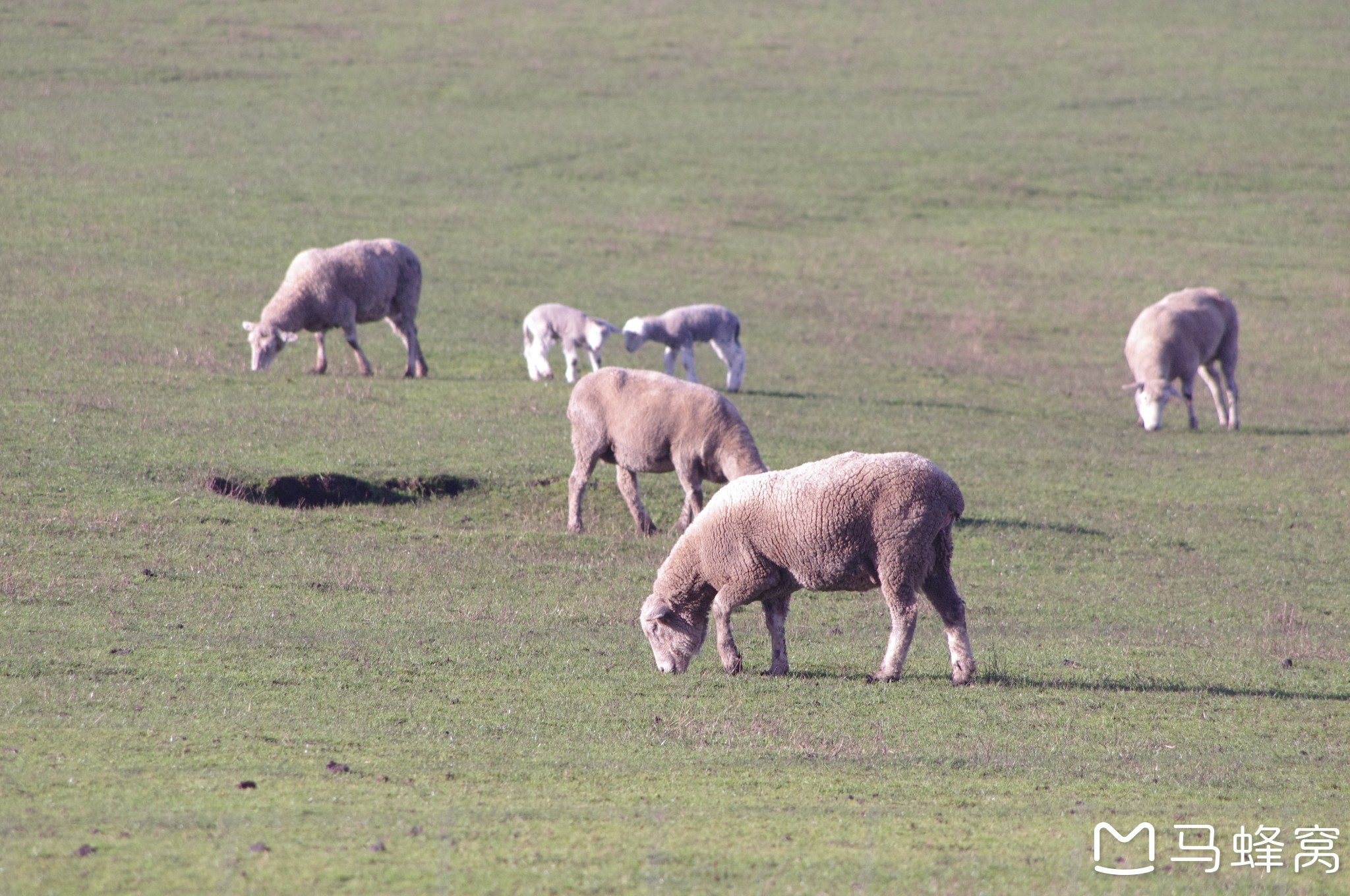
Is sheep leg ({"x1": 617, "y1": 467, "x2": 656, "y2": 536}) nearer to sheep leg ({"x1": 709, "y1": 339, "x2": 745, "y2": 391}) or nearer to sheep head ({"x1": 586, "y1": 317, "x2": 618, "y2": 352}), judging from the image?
sheep head ({"x1": 586, "y1": 317, "x2": 618, "y2": 352})

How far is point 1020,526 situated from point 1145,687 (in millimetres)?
6198

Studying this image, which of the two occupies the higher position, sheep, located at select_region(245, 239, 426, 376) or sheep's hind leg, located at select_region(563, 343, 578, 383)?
sheep, located at select_region(245, 239, 426, 376)

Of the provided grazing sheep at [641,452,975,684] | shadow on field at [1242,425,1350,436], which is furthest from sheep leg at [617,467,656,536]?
shadow on field at [1242,425,1350,436]

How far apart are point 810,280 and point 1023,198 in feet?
35.9

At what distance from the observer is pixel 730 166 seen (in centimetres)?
4566

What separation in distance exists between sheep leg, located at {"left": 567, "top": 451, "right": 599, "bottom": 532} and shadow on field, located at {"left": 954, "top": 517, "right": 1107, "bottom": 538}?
4376 mm

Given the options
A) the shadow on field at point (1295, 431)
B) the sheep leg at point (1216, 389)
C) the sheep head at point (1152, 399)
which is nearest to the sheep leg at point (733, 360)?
the sheep head at point (1152, 399)

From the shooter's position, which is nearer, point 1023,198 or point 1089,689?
point 1089,689

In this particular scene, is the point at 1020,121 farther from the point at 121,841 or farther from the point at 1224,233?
the point at 121,841

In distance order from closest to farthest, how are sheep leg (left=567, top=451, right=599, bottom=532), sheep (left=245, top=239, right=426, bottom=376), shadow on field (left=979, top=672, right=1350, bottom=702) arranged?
1. shadow on field (left=979, top=672, right=1350, bottom=702)
2. sheep leg (left=567, top=451, right=599, bottom=532)
3. sheep (left=245, top=239, right=426, bottom=376)

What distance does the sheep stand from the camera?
2364 cm

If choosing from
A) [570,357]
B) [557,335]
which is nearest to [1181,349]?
[570,357]

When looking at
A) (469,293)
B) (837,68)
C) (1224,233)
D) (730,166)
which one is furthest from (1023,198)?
(469,293)

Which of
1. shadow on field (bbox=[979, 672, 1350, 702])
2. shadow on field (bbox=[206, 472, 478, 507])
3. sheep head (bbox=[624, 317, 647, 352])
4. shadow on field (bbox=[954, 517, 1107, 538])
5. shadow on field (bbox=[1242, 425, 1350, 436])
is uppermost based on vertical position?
sheep head (bbox=[624, 317, 647, 352])
